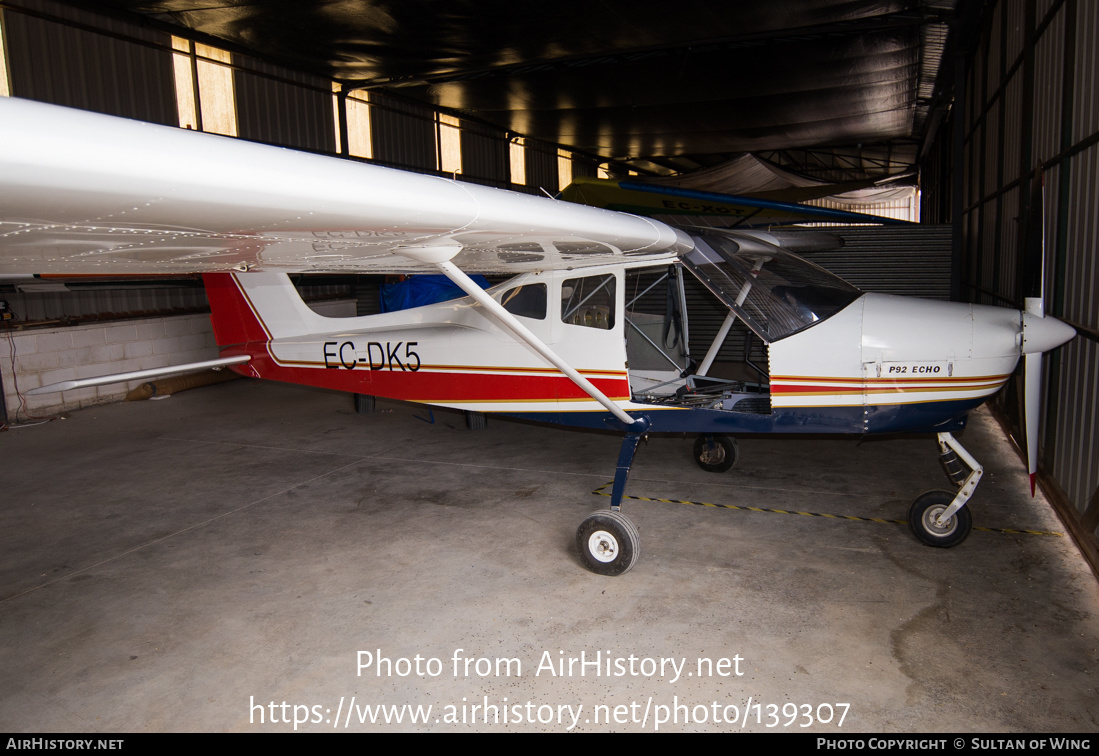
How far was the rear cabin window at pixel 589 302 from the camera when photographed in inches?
198

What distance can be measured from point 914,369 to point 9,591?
5974mm

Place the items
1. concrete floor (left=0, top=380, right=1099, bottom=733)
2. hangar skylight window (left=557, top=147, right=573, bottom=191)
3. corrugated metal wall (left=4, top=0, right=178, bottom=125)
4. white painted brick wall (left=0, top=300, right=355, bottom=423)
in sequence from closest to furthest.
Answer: concrete floor (left=0, top=380, right=1099, bottom=733), white painted brick wall (left=0, top=300, right=355, bottom=423), corrugated metal wall (left=4, top=0, right=178, bottom=125), hangar skylight window (left=557, top=147, right=573, bottom=191)

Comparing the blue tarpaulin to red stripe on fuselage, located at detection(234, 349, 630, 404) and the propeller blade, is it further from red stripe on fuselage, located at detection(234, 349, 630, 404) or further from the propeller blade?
the propeller blade

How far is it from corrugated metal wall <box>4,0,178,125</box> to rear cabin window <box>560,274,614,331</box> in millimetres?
9140

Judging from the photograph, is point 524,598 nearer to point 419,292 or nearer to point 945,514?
point 945,514

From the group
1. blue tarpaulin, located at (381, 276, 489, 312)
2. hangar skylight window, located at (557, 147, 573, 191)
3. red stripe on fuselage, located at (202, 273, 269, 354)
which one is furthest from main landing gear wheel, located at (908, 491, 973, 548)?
hangar skylight window, located at (557, 147, 573, 191)

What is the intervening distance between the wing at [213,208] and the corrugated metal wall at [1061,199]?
133 inches

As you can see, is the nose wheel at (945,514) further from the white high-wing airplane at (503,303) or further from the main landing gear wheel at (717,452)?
the main landing gear wheel at (717,452)

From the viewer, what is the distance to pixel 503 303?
5.48 metres

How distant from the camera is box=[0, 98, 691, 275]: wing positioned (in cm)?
169

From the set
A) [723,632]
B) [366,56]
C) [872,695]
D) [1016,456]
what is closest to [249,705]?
[723,632]

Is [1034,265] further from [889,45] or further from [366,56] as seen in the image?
[366,56]

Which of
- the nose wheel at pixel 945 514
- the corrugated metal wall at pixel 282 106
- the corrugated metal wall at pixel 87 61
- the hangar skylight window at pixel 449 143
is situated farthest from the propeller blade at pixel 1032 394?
the hangar skylight window at pixel 449 143

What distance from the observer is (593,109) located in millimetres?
17641
